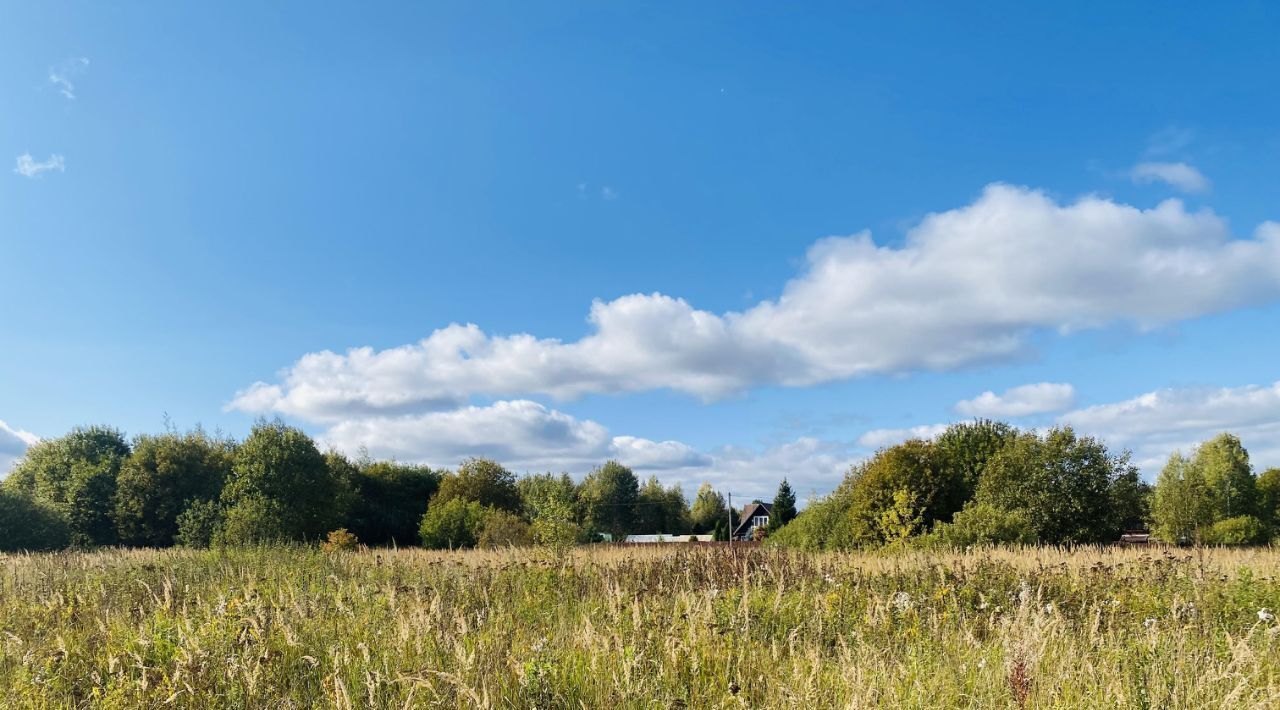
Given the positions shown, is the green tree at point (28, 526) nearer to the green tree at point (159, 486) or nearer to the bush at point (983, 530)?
the green tree at point (159, 486)

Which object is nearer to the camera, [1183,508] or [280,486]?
[280,486]

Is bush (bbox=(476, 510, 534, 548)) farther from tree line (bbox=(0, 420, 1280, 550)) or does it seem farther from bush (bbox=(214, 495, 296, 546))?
bush (bbox=(214, 495, 296, 546))

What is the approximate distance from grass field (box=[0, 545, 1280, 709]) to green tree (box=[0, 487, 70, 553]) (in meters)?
32.2

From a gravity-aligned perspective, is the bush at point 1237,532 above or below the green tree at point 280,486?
below

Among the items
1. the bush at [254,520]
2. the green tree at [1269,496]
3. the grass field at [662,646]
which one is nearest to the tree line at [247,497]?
the bush at [254,520]

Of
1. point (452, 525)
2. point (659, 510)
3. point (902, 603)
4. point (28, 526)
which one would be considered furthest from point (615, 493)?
point (902, 603)

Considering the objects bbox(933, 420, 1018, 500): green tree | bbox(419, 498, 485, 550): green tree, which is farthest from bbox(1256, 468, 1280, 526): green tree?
bbox(419, 498, 485, 550): green tree

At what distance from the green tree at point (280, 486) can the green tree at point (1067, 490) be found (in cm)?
2967

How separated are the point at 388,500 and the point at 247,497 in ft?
71.0

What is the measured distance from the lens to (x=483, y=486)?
176 feet

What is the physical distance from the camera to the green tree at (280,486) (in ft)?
Answer: 114

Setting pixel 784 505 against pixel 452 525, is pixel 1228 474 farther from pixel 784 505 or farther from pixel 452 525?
pixel 452 525

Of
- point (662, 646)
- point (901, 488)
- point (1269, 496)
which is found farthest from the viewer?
point (1269, 496)

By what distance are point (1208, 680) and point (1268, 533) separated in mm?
46939
